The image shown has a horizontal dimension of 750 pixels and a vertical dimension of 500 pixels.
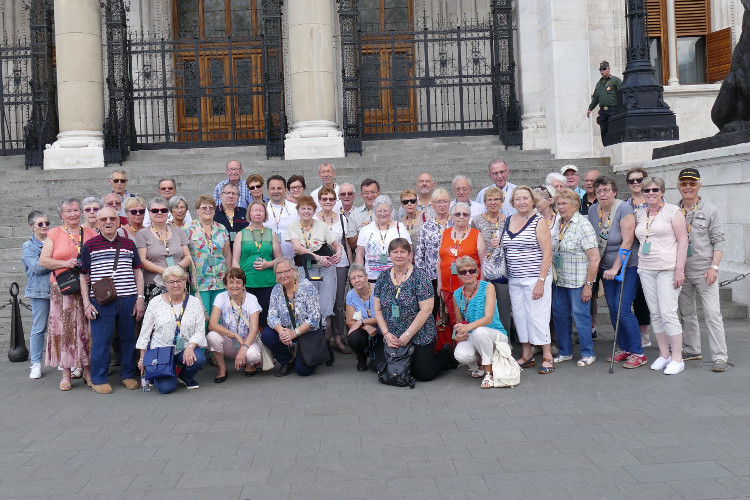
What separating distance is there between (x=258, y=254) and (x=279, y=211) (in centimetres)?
88

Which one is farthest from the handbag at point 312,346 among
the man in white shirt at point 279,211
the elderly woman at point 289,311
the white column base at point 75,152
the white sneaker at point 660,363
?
the white column base at point 75,152

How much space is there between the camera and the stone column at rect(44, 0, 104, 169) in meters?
15.1

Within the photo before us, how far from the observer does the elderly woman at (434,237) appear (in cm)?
795

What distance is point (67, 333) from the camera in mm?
7445

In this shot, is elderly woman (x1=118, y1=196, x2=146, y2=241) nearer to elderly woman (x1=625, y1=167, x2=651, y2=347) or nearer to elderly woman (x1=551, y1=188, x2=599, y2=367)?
elderly woman (x1=551, y1=188, x2=599, y2=367)

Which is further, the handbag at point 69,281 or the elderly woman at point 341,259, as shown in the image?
the elderly woman at point 341,259

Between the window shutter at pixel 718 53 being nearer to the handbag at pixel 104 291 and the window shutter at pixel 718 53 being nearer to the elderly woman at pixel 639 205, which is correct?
the elderly woman at pixel 639 205

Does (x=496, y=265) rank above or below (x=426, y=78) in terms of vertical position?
below

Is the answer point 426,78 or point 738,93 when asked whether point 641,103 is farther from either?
point 426,78

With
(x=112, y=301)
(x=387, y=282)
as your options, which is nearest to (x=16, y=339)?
(x=112, y=301)

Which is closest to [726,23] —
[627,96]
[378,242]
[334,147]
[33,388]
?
[627,96]

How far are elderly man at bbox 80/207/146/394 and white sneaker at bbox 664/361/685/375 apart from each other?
5057mm

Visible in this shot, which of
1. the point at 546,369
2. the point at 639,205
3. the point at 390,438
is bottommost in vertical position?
the point at 390,438

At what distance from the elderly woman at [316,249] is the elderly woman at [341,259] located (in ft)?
0.77
